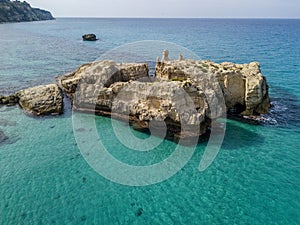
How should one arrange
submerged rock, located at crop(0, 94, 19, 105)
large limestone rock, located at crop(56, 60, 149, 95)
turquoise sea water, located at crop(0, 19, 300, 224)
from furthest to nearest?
submerged rock, located at crop(0, 94, 19, 105) < large limestone rock, located at crop(56, 60, 149, 95) < turquoise sea water, located at crop(0, 19, 300, 224)

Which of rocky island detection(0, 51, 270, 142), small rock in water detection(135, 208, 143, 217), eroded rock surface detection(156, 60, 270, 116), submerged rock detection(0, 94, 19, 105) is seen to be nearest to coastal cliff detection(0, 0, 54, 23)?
submerged rock detection(0, 94, 19, 105)

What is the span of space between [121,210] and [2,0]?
705 feet

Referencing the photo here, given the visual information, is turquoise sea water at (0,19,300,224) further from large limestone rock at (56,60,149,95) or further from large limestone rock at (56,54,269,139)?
large limestone rock at (56,60,149,95)

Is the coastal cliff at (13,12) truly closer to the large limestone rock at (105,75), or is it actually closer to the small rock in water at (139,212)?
the large limestone rock at (105,75)

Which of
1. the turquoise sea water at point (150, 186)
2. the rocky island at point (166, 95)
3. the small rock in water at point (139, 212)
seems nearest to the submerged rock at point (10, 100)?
the rocky island at point (166, 95)

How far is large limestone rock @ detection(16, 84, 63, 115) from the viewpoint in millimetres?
26250

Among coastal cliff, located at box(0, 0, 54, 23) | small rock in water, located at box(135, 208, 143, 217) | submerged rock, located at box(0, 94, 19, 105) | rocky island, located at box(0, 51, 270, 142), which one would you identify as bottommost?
small rock in water, located at box(135, 208, 143, 217)

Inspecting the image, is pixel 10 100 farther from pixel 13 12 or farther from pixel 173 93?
pixel 13 12

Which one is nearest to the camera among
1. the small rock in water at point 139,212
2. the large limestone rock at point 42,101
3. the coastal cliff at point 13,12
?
the small rock in water at point 139,212

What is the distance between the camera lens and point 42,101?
2700 centimetres

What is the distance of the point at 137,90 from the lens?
76.4 ft

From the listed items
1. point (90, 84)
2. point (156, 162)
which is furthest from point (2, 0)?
point (156, 162)

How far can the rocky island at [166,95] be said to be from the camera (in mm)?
21344

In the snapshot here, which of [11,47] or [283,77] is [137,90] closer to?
[283,77]
